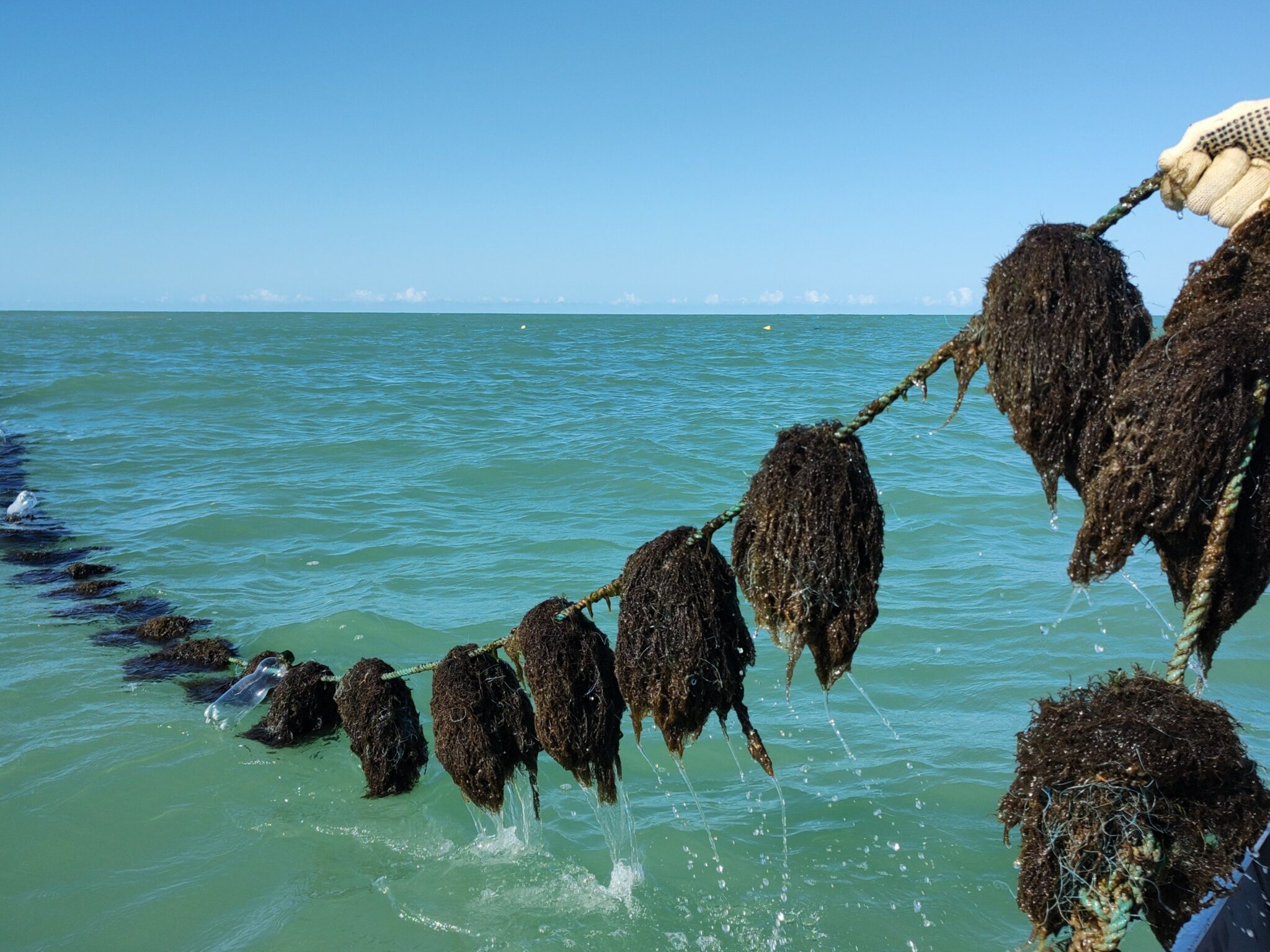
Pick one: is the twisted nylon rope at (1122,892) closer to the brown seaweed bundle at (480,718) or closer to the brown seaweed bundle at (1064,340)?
the brown seaweed bundle at (1064,340)

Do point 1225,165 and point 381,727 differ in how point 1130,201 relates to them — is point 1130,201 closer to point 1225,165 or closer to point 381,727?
point 1225,165

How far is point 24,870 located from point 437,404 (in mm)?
23899

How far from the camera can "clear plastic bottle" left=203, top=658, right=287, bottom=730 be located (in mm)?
7523

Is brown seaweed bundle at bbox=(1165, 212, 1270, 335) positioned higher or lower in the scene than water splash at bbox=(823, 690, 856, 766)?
higher

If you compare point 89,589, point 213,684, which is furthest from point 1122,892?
point 89,589

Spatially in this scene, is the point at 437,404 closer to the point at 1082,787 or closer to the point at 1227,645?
the point at 1227,645

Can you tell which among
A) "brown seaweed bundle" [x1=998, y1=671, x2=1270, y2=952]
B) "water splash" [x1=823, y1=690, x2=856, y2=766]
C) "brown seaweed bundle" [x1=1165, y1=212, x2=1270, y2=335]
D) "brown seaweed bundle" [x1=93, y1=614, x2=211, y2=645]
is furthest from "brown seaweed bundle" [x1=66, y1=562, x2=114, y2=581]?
"brown seaweed bundle" [x1=1165, y1=212, x2=1270, y2=335]

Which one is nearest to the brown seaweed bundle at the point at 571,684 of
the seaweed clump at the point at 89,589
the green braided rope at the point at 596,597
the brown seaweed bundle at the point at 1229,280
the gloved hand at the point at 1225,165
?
the green braided rope at the point at 596,597

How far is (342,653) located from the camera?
9398 mm

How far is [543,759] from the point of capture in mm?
7180

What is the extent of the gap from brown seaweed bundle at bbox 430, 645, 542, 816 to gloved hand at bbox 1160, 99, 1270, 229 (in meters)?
3.57

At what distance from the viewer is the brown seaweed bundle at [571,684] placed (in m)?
4.12

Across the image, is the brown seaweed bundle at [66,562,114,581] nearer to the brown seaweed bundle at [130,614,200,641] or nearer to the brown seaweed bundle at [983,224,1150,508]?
the brown seaweed bundle at [130,614,200,641]

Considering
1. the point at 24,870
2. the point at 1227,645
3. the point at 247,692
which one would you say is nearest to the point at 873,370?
the point at 1227,645
